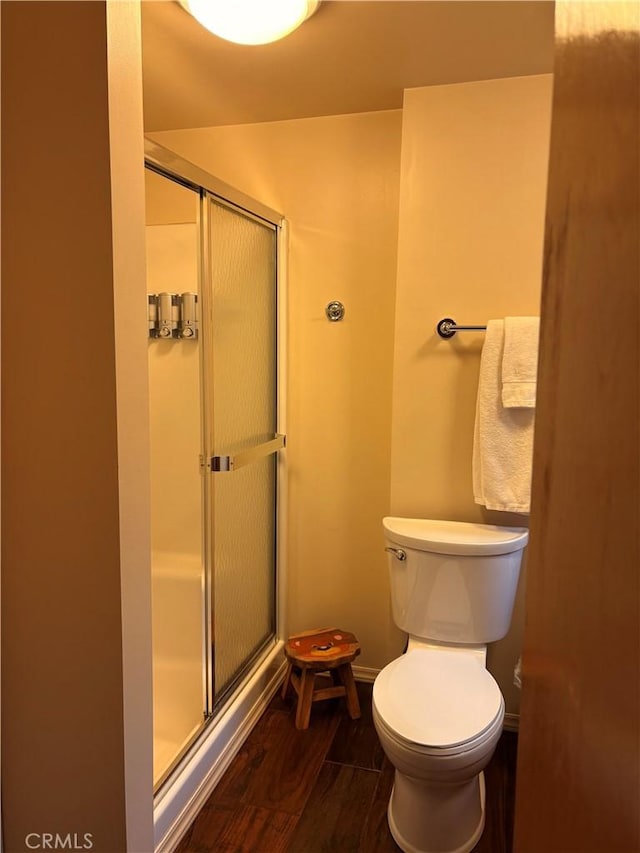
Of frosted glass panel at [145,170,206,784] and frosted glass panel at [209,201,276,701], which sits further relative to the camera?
frosted glass panel at [145,170,206,784]

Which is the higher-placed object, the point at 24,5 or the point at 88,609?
Result: the point at 24,5

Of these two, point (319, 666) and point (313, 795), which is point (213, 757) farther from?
point (319, 666)

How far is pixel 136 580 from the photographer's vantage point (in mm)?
1127

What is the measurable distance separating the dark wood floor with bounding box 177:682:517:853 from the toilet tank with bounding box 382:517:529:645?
464mm

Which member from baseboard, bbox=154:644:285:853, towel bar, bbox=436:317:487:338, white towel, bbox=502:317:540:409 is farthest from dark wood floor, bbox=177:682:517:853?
towel bar, bbox=436:317:487:338

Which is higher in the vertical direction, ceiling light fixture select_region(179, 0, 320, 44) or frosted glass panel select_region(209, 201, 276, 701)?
ceiling light fixture select_region(179, 0, 320, 44)

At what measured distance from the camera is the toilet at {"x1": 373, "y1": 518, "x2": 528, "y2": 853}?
1.52m

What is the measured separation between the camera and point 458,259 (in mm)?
2070

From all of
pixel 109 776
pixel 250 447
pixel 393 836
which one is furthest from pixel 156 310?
pixel 393 836

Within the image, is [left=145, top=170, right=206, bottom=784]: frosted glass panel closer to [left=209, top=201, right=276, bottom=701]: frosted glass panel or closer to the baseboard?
[left=209, top=201, right=276, bottom=701]: frosted glass panel

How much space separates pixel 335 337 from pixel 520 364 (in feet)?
2.55

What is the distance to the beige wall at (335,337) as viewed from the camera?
7.52 feet

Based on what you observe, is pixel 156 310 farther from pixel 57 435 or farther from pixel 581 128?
pixel 581 128

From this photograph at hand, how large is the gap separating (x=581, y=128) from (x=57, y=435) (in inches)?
37.0
